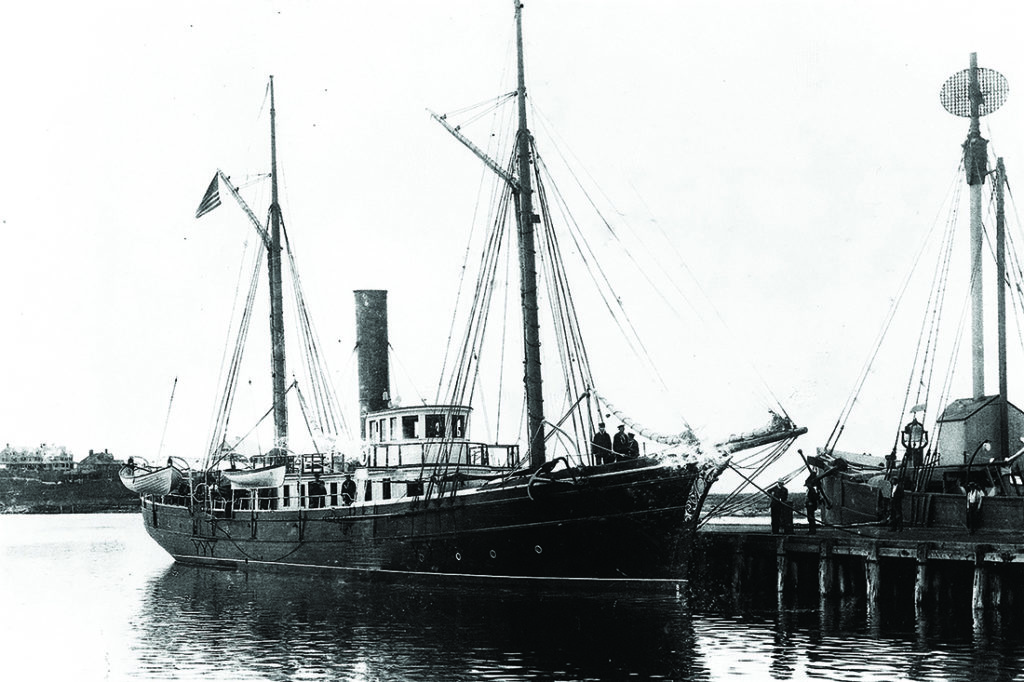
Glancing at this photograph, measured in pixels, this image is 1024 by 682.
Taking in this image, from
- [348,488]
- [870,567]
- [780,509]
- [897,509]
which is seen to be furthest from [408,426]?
[870,567]

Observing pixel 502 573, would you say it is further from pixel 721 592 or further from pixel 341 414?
pixel 341 414

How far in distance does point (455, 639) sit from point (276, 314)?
23229 millimetres

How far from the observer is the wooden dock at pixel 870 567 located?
76.2 feet

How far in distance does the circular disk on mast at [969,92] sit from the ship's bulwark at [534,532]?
15911 mm

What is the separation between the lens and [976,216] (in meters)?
33.1

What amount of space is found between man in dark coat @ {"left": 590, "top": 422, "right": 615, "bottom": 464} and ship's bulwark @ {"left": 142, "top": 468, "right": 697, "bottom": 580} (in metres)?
1.88

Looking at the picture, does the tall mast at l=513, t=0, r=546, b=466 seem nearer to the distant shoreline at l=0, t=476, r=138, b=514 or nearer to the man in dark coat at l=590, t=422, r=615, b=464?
the man in dark coat at l=590, t=422, r=615, b=464

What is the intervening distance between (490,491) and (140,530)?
220 feet

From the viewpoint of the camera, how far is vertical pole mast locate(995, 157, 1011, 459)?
31.7 metres

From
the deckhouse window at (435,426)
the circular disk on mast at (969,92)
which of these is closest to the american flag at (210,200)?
the deckhouse window at (435,426)

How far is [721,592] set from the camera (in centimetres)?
3025

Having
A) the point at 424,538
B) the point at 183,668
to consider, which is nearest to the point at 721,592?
the point at 424,538

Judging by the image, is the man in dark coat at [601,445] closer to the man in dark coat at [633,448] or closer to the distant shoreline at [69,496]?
the man in dark coat at [633,448]

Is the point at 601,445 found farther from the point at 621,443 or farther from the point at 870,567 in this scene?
the point at 870,567
